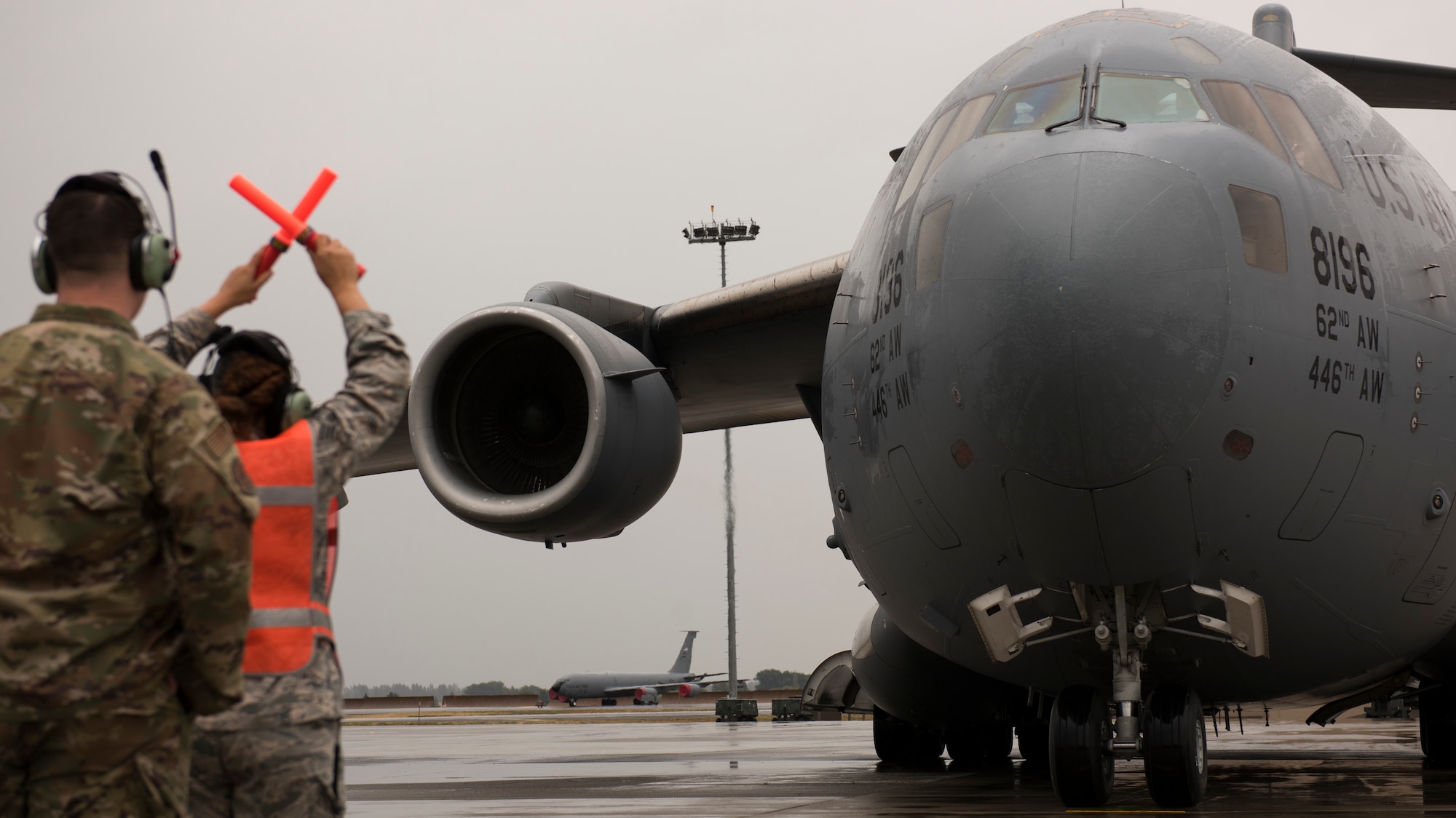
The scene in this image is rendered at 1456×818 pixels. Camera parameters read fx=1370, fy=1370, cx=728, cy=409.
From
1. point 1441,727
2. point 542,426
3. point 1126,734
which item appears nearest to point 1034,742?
point 1441,727

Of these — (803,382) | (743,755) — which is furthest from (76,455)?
(743,755)

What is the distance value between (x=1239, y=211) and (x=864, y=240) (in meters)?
2.11

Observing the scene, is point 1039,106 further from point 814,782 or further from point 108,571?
point 814,782

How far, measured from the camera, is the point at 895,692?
9680 mm

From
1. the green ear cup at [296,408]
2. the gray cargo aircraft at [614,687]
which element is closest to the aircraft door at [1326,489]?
the green ear cup at [296,408]

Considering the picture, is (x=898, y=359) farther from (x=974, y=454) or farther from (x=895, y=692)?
(x=895, y=692)

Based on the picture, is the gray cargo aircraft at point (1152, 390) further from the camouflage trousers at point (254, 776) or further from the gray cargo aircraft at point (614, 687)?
the gray cargo aircraft at point (614, 687)

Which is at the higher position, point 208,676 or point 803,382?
point 803,382

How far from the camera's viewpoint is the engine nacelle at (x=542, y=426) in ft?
26.2

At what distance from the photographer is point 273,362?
9.62 ft

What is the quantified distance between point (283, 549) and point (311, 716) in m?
0.33

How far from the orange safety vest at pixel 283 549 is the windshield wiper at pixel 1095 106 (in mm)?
3786

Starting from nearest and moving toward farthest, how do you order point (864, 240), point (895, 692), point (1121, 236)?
point (1121, 236) < point (864, 240) < point (895, 692)

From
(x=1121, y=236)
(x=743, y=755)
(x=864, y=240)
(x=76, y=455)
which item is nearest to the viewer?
(x=76, y=455)
